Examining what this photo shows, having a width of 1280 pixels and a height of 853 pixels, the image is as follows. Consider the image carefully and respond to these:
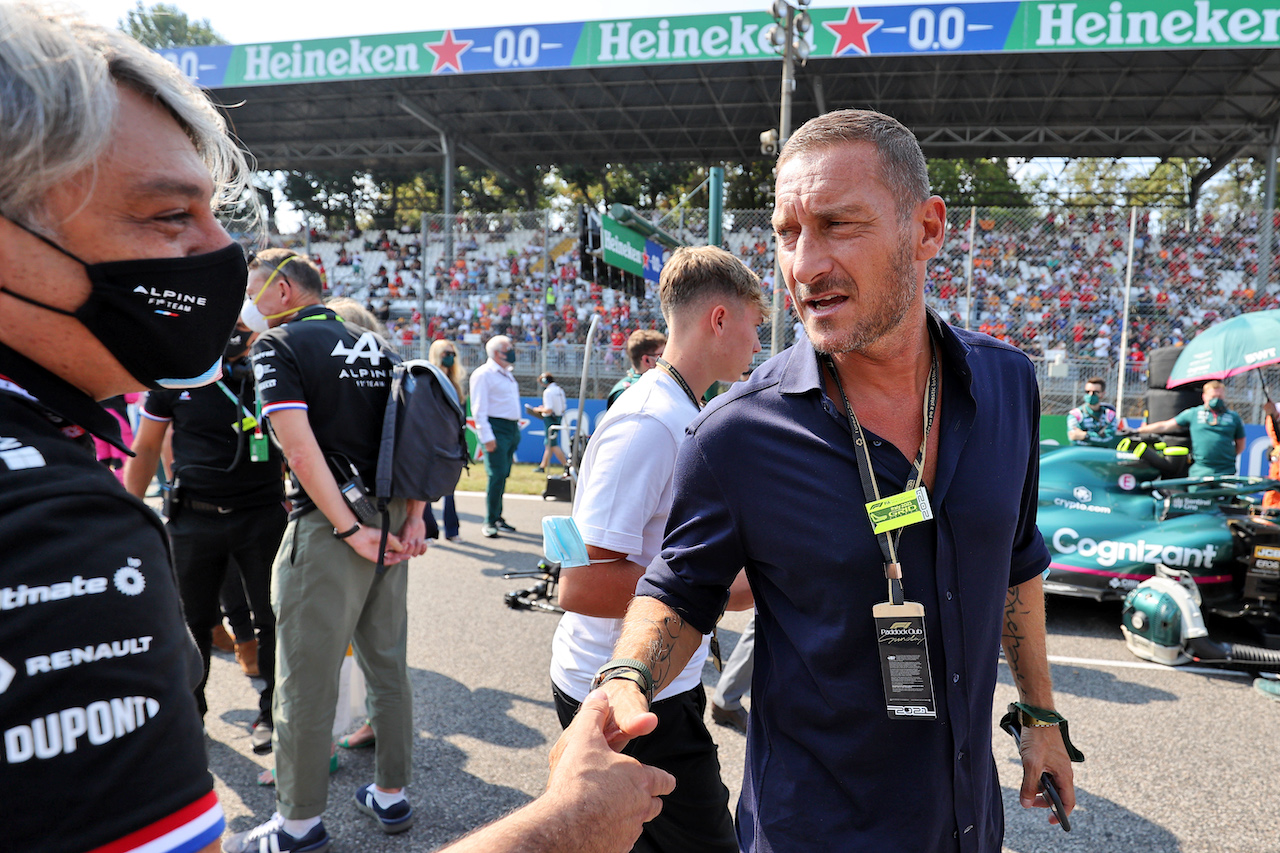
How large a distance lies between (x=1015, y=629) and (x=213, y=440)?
359 centimetres

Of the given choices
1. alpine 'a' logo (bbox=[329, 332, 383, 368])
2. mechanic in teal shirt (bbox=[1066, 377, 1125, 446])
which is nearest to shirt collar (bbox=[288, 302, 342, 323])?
alpine 'a' logo (bbox=[329, 332, 383, 368])

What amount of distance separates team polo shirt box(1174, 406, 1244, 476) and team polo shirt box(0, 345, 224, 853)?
365 inches

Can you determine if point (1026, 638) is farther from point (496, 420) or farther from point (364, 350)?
point (496, 420)

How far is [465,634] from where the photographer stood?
5.21 metres

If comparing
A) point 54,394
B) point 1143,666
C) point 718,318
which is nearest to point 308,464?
point 718,318

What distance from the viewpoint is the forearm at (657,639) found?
1417 millimetres

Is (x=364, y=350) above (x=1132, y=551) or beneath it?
above

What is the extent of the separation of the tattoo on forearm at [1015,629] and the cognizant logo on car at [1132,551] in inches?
172

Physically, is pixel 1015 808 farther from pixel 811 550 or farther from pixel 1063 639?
pixel 811 550

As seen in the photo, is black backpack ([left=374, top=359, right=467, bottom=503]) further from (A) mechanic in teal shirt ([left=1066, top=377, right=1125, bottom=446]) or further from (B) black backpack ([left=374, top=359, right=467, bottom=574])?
(A) mechanic in teal shirt ([left=1066, top=377, right=1125, bottom=446])

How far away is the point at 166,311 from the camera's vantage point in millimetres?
1032

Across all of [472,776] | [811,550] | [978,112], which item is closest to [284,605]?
[472,776]

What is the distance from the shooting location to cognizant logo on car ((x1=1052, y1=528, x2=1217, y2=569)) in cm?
510

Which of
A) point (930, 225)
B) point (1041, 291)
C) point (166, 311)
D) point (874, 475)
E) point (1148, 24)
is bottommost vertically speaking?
point (874, 475)
